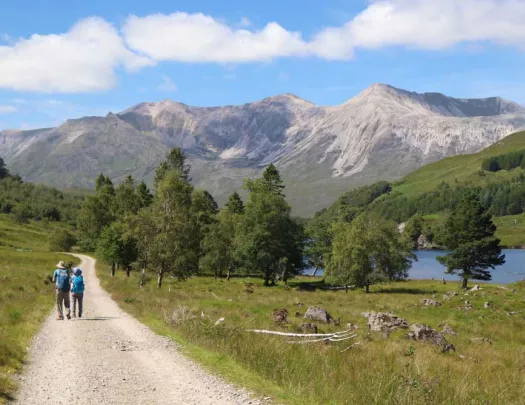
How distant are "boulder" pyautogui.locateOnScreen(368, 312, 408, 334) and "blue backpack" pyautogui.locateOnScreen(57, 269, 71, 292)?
1632 centimetres

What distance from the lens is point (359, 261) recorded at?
69.6 m

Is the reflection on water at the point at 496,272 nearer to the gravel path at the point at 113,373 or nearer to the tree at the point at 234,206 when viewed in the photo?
the tree at the point at 234,206

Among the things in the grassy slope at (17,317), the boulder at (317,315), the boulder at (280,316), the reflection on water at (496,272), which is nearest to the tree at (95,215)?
the grassy slope at (17,317)

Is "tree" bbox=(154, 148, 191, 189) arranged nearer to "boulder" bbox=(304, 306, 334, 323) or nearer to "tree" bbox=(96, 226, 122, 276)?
"tree" bbox=(96, 226, 122, 276)

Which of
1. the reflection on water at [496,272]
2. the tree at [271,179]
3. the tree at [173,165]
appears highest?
the tree at [173,165]

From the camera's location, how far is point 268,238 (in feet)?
232

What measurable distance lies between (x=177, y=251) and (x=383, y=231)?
4485 cm

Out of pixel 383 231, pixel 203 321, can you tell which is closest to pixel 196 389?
pixel 203 321

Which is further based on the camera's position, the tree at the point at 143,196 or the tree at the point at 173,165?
the tree at the point at 143,196

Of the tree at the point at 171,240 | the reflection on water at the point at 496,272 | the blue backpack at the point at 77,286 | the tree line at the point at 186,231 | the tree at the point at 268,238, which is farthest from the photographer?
the reflection on water at the point at 496,272

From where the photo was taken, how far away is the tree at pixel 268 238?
70.1 meters

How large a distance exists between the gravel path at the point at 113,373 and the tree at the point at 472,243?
54501mm

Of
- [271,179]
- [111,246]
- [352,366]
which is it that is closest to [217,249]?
[271,179]

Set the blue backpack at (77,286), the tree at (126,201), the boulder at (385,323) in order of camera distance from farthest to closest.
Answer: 1. the tree at (126,201)
2. the boulder at (385,323)
3. the blue backpack at (77,286)
